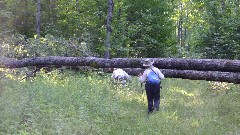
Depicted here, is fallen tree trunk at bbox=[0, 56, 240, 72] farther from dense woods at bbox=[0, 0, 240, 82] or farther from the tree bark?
dense woods at bbox=[0, 0, 240, 82]

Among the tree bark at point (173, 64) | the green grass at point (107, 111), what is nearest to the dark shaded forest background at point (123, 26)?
the tree bark at point (173, 64)

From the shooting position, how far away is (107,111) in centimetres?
865

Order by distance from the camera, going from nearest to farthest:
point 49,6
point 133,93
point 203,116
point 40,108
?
point 40,108 < point 203,116 < point 133,93 < point 49,6

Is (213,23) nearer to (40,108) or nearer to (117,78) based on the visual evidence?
(117,78)

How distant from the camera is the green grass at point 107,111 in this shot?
716 centimetres

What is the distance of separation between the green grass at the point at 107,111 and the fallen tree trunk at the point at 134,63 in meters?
1.12

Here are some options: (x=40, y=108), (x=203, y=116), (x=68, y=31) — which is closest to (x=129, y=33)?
(x=68, y=31)

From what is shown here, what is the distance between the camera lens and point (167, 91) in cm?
1320

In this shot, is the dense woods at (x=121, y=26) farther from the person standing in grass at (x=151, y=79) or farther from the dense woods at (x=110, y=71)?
the person standing in grass at (x=151, y=79)

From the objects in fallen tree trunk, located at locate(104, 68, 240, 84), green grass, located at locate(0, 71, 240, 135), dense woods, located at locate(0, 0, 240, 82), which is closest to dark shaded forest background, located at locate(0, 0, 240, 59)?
dense woods, located at locate(0, 0, 240, 82)

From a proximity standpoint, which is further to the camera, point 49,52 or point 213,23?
point 213,23

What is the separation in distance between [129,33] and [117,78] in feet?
30.9

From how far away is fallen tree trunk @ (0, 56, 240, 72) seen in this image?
405 inches

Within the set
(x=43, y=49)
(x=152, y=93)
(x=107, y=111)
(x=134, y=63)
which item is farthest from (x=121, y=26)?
(x=107, y=111)
